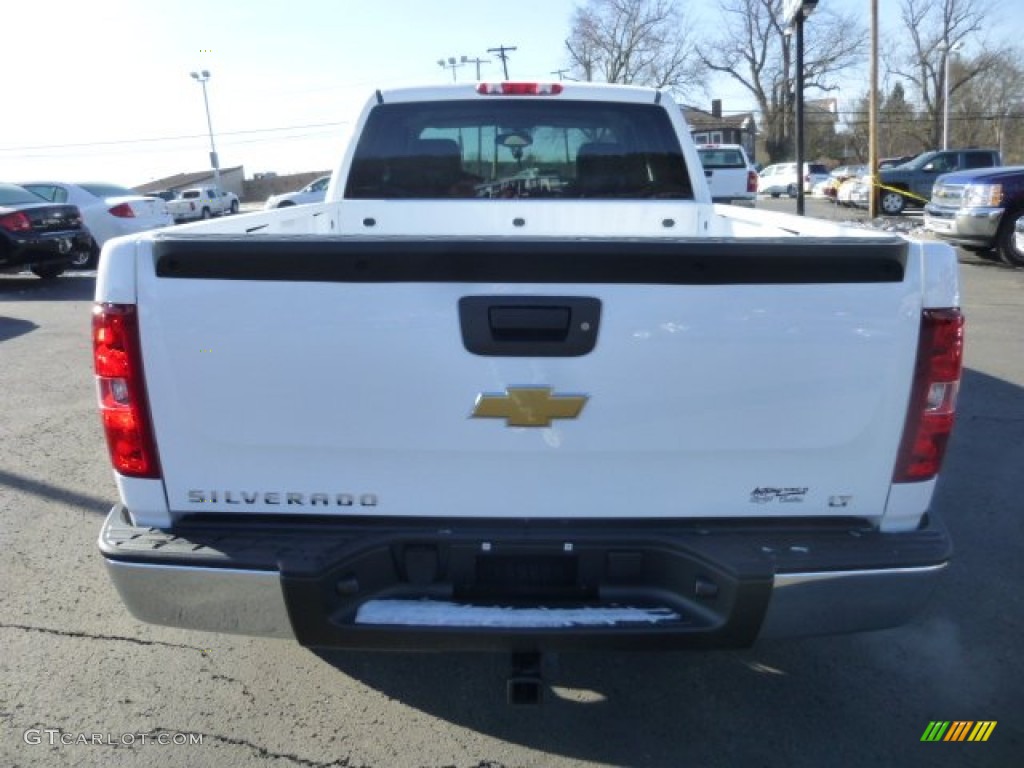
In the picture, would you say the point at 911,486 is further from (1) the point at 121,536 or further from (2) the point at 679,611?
(1) the point at 121,536

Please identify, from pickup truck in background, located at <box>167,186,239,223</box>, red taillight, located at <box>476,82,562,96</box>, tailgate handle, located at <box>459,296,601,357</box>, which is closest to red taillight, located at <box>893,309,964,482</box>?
tailgate handle, located at <box>459,296,601,357</box>

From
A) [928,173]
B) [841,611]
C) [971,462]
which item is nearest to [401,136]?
[841,611]

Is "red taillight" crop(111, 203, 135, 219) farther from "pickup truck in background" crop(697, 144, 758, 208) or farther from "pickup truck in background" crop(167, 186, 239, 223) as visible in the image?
"pickup truck in background" crop(167, 186, 239, 223)

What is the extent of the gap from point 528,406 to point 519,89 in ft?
10.1

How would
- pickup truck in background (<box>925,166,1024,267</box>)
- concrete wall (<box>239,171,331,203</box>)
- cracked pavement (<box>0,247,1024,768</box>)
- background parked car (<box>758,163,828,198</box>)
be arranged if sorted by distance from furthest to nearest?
concrete wall (<box>239,171,331,203</box>)
background parked car (<box>758,163,828,198</box>)
pickup truck in background (<box>925,166,1024,267</box>)
cracked pavement (<box>0,247,1024,768</box>)

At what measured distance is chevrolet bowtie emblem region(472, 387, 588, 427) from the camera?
2.21 metres

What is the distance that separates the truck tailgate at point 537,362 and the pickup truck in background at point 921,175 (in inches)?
967

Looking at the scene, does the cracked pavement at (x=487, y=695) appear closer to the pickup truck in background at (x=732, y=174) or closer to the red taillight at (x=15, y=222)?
the red taillight at (x=15, y=222)

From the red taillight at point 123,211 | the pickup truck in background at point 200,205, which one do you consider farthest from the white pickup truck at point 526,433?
the pickup truck in background at point 200,205

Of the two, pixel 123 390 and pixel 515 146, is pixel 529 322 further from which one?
pixel 515 146

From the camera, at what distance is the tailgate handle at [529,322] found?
218cm

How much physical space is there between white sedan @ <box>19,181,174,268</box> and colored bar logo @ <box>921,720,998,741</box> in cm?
1448

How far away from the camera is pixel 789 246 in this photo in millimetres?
2143

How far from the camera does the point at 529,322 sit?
2.19 metres
